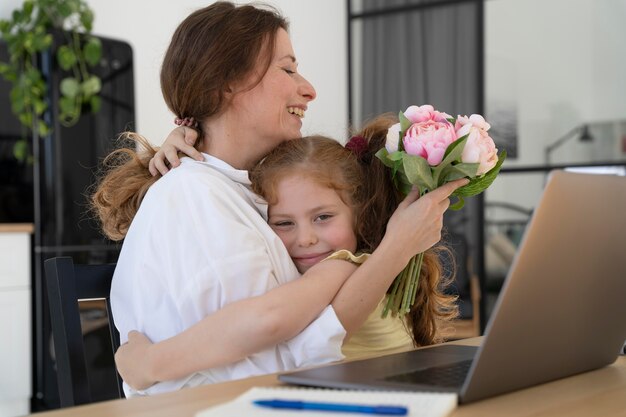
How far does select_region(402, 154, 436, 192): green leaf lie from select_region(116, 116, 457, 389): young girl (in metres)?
0.17

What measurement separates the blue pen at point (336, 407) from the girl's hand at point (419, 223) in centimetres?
63

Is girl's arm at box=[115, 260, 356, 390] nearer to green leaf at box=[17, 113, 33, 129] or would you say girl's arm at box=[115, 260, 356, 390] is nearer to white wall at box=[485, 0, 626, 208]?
green leaf at box=[17, 113, 33, 129]

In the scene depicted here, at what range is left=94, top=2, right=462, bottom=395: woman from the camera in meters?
1.40

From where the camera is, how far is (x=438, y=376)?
1.02m

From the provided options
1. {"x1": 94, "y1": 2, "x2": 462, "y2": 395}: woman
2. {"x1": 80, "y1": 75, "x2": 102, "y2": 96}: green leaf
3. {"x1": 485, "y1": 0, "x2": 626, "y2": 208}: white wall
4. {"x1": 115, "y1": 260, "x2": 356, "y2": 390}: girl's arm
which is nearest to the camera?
{"x1": 115, "y1": 260, "x2": 356, "y2": 390}: girl's arm

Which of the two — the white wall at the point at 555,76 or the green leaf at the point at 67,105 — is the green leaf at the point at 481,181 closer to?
the green leaf at the point at 67,105

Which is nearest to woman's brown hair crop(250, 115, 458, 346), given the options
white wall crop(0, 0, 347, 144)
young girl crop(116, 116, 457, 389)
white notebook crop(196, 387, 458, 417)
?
young girl crop(116, 116, 457, 389)

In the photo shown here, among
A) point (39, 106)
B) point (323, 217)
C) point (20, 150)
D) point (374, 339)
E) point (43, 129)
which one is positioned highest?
point (39, 106)

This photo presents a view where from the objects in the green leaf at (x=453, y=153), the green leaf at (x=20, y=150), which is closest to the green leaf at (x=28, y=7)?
the green leaf at (x=20, y=150)

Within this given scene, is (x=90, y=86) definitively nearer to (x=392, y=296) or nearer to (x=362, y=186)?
(x=362, y=186)

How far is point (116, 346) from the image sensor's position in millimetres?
1498

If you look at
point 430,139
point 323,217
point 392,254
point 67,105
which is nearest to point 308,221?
point 323,217

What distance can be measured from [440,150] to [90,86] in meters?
3.35

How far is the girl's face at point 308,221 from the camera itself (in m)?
1.67
